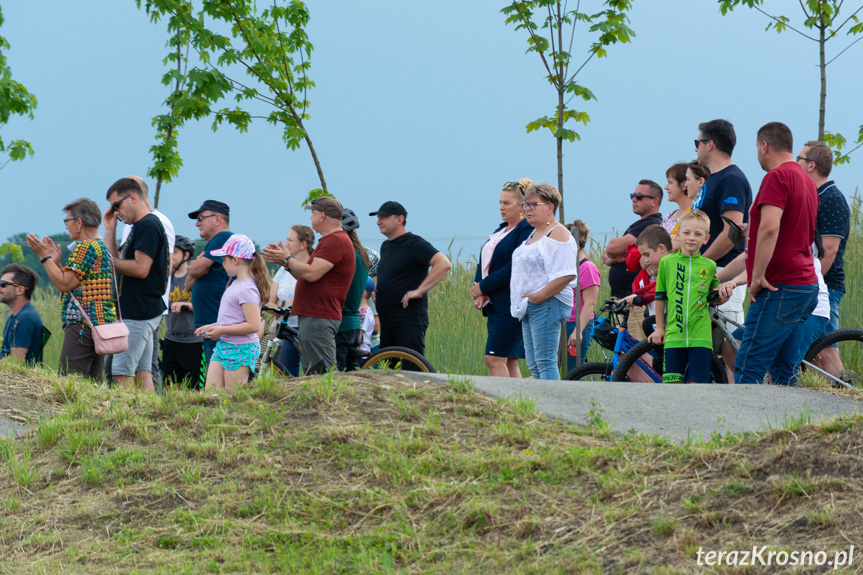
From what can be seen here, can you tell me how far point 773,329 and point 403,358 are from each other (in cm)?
310

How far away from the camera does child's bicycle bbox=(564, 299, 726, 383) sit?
728 centimetres

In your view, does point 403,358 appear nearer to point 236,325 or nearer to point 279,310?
point 279,310

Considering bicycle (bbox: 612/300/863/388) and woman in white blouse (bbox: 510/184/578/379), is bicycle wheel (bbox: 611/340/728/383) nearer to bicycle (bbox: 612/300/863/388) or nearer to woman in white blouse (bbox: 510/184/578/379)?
bicycle (bbox: 612/300/863/388)

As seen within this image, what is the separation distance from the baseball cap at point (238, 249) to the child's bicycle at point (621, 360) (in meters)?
2.75

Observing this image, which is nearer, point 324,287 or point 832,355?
point 832,355

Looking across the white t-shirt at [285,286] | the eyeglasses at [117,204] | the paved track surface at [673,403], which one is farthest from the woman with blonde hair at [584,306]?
the eyeglasses at [117,204]

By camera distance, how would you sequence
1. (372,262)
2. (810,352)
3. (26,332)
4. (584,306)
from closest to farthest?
(810,352) < (584,306) < (26,332) < (372,262)

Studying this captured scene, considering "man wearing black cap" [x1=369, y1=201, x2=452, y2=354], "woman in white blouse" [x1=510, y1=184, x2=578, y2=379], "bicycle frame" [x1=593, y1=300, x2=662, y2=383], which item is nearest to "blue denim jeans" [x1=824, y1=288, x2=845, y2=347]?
"bicycle frame" [x1=593, y1=300, x2=662, y2=383]

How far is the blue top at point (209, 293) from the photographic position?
806 centimetres

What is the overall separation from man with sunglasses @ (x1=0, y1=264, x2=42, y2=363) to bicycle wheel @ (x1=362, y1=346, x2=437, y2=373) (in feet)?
11.1

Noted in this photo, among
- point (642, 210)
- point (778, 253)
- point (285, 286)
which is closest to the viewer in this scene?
point (778, 253)

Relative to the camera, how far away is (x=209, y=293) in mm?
8055

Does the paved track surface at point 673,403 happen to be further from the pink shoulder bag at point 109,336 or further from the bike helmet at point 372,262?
the bike helmet at point 372,262

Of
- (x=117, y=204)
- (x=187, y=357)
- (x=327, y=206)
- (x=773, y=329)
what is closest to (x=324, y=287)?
(x=327, y=206)
